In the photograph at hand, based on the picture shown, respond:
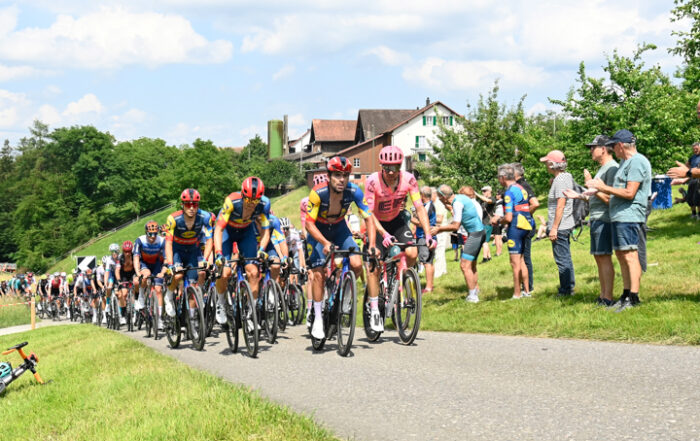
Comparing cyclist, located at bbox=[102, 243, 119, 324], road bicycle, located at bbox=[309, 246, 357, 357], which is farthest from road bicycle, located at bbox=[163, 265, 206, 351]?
cyclist, located at bbox=[102, 243, 119, 324]

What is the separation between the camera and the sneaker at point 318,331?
872cm

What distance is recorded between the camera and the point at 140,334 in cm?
1587

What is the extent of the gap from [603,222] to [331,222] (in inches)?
145

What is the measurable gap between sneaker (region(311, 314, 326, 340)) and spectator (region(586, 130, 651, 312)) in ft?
12.3

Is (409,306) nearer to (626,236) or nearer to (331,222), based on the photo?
(331,222)

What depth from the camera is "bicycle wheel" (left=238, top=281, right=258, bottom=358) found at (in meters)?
8.73

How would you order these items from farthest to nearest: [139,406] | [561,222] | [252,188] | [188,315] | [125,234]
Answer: [125,234] < [561,222] < [188,315] < [252,188] < [139,406]

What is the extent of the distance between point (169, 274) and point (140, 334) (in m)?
5.25

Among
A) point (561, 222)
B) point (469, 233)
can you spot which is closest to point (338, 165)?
point (561, 222)

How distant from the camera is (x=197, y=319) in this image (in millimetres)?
10492

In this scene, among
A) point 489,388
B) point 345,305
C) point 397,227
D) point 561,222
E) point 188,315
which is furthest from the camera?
point 561,222

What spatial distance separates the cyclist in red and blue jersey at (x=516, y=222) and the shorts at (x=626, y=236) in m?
2.66

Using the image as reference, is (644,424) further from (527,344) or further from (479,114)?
(479,114)

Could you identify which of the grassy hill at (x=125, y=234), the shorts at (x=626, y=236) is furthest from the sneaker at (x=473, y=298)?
the grassy hill at (x=125, y=234)
